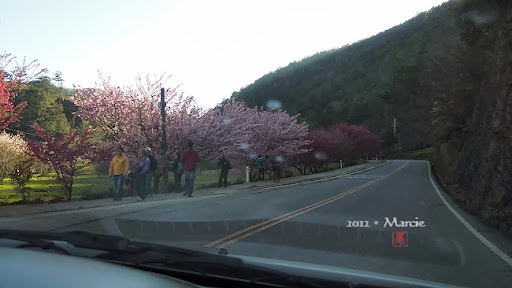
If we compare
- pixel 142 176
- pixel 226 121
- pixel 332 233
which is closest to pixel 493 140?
pixel 332 233

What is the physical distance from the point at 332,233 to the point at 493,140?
436 inches

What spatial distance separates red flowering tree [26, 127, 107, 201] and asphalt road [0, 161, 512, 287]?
366cm

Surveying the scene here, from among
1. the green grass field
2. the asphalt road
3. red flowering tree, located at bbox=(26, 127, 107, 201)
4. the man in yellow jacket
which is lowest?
the asphalt road

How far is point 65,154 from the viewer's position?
1477cm

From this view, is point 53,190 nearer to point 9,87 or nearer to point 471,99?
point 9,87

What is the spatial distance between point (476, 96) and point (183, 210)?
19962 millimetres

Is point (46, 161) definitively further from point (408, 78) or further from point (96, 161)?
point (408, 78)

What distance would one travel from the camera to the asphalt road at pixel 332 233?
5840 mm

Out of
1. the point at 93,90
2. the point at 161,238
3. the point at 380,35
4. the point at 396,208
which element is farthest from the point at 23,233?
the point at 380,35

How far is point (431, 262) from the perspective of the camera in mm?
5906

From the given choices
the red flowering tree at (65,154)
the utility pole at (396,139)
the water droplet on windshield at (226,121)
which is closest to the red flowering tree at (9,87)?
the red flowering tree at (65,154)

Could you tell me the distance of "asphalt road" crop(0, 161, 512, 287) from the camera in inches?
230

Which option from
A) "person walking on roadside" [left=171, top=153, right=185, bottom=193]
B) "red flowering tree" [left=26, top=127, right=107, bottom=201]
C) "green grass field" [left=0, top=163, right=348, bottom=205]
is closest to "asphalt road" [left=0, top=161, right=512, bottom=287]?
"green grass field" [left=0, top=163, right=348, bottom=205]

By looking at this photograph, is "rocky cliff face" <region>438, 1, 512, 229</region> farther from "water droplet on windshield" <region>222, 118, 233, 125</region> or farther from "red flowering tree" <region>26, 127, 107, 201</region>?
"red flowering tree" <region>26, 127, 107, 201</region>
